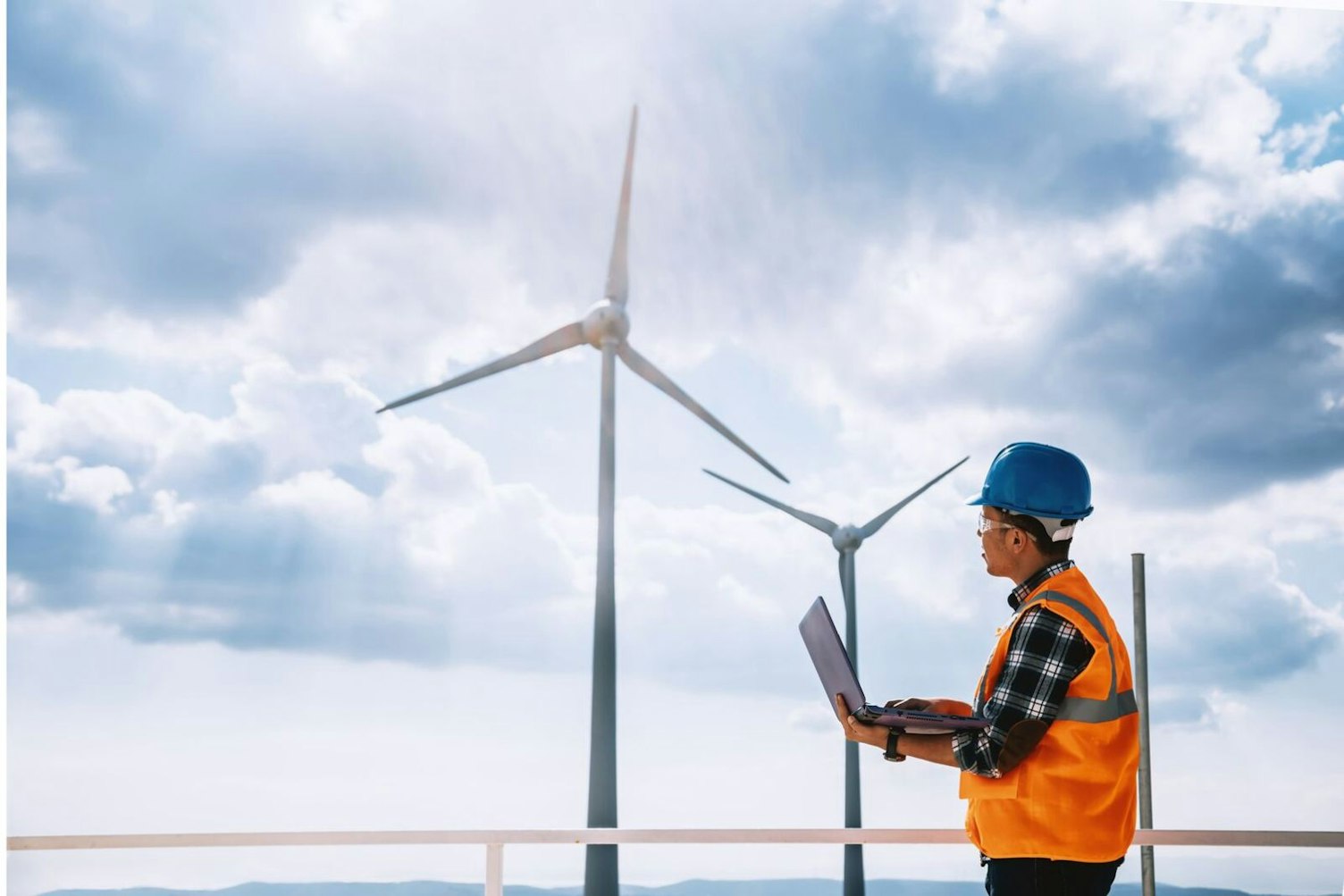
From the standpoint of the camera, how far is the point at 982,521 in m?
2.30

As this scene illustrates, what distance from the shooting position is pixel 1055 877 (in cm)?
209

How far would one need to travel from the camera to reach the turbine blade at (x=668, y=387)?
1683 cm

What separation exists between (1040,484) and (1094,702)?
15.4 inches

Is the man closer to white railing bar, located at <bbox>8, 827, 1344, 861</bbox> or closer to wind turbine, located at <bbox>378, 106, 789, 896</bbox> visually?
white railing bar, located at <bbox>8, 827, 1344, 861</bbox>

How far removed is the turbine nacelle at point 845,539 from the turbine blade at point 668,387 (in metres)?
4.35

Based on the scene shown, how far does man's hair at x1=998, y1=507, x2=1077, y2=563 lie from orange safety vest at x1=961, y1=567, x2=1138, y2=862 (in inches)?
6.2

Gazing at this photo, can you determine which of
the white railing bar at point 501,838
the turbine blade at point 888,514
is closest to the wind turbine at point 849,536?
the turbine blade at point 888,514

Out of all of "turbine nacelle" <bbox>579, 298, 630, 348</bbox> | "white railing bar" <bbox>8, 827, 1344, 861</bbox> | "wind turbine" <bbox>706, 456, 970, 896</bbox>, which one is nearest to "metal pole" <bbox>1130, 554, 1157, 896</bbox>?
"wind turbine" <bbox>706, 456, 970, 896</bbox>

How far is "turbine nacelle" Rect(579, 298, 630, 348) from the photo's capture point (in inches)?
698

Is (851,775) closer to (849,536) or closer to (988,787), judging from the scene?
(849,536)

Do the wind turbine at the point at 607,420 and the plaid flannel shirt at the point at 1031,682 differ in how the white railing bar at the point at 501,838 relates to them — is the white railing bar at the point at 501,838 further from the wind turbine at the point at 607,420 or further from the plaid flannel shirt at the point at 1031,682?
the wind turbine at the point at 607,420

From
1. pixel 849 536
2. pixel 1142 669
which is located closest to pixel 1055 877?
pixel 1142 669

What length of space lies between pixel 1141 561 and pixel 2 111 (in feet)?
41.4

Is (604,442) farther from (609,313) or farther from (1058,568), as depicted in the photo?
(1058,568)
